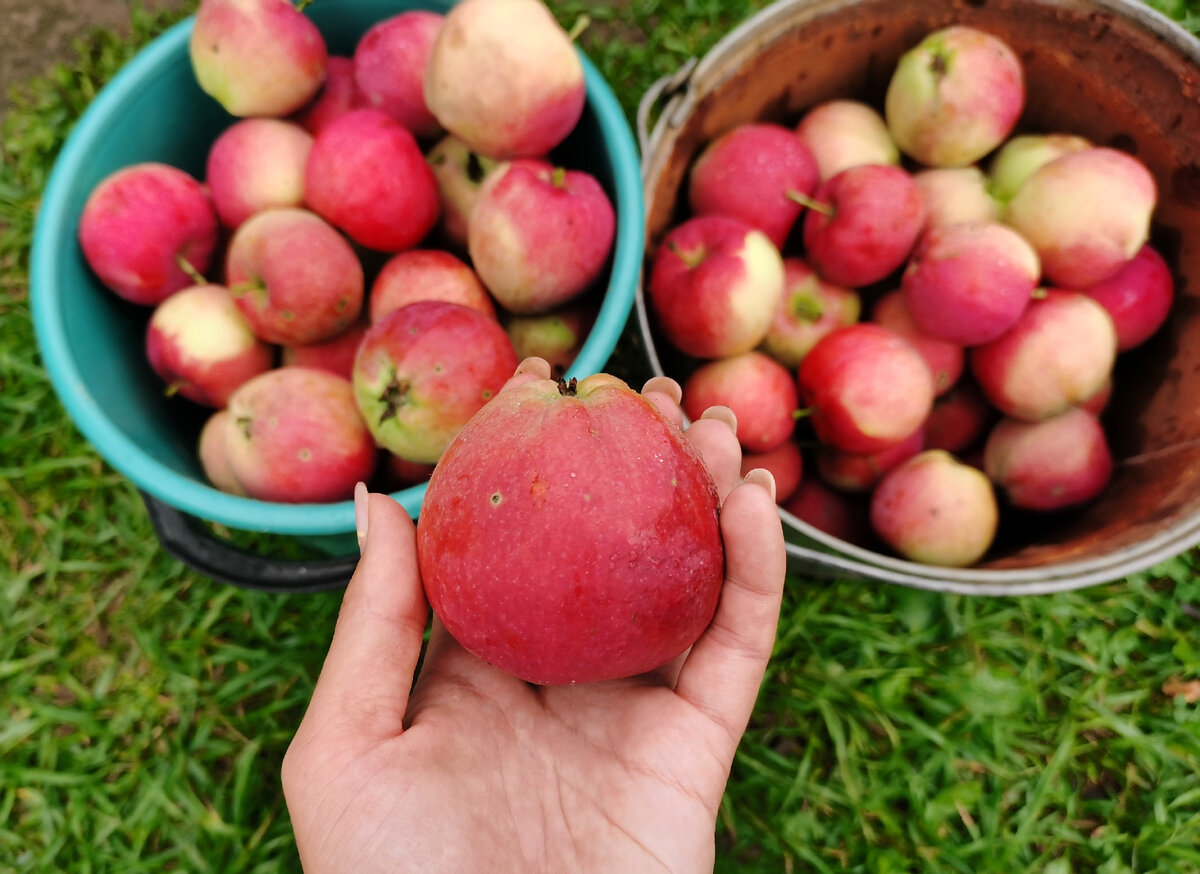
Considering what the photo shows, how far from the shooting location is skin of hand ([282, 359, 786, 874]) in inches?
42.3

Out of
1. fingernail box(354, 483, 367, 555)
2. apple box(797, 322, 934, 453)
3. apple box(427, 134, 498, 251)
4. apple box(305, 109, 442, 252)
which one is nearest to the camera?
fingernail box(354, 483, 367, 555)

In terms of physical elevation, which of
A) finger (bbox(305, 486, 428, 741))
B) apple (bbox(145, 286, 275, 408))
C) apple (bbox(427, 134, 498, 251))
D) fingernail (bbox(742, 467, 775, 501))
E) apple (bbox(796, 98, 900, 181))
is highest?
apple (bbox(796, 98, 900, 181))

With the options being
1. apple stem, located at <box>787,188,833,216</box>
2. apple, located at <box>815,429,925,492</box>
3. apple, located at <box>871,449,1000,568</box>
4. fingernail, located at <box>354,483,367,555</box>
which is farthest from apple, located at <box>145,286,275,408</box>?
apple, located at <box>871,449,1000,568</box>

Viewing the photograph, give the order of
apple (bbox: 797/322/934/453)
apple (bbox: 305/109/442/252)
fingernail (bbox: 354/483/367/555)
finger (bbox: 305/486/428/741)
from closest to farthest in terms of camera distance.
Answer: finger (bbox: 305/486/428/741) → fingernail (bbox: 354/483/367/555) → apple (bbox: 305/109/442/252) → apple (bbox: 797/322/934/453)

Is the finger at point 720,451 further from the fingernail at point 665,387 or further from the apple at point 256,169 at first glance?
the apple at point 256,169

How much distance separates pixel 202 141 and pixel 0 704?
5.00ft

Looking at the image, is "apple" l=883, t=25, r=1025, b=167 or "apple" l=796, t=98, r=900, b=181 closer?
"apple" l=883, t=25, r=1025, b=167

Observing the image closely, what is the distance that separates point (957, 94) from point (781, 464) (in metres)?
0.94

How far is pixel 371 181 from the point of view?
1.63 m

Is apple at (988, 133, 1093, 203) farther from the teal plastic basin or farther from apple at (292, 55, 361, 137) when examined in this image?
apple at (292, 55, 361, 137)

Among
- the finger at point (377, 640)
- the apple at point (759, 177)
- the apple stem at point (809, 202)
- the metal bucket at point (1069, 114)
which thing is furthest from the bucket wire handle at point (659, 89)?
the finger at point (377, 640)

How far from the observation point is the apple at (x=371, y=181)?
164 cm

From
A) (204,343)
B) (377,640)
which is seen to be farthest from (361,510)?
(204,343)

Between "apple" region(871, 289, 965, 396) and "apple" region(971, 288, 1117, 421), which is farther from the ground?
"apple" region(971, 288, 1117, 421)
